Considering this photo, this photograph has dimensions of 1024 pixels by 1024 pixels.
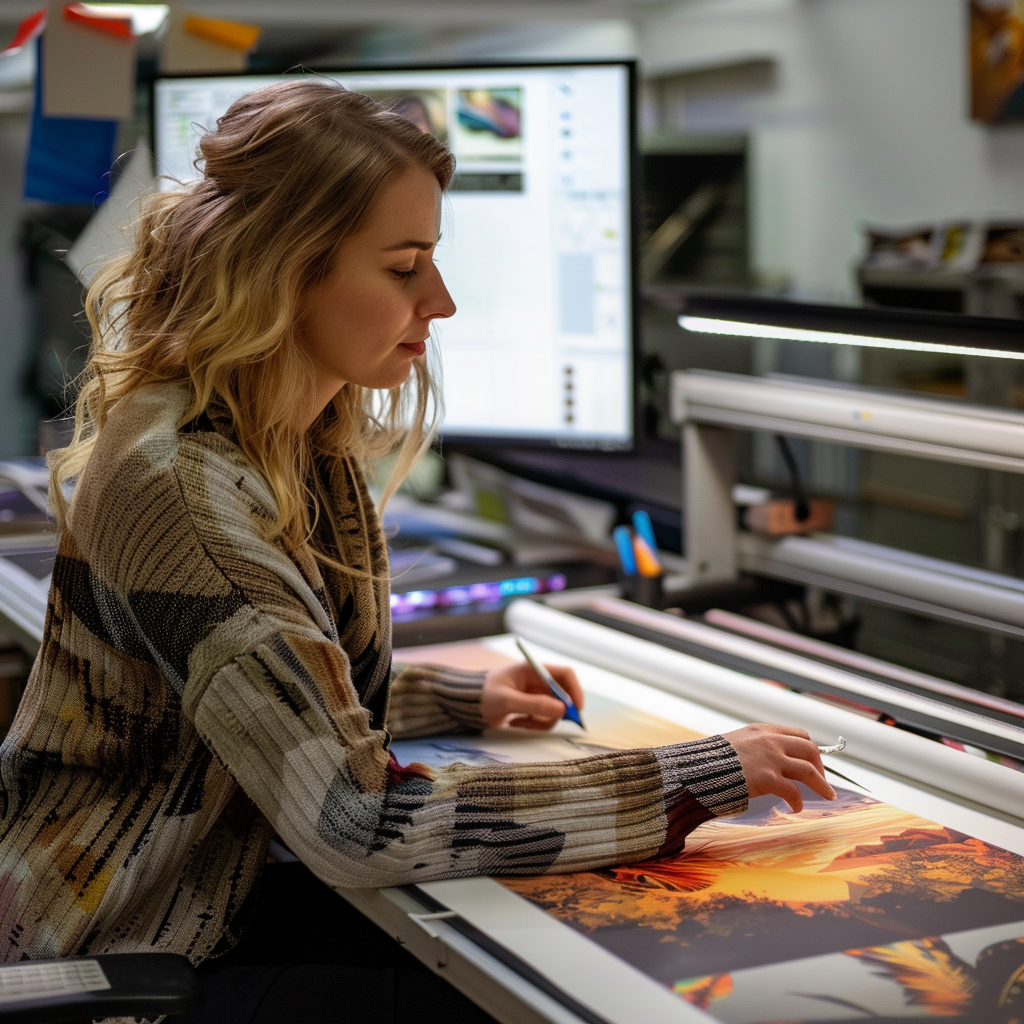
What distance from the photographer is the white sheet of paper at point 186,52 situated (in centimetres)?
194

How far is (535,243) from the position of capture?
162 centimetres

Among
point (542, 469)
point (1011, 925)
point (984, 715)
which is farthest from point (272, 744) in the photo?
point (542, 469)

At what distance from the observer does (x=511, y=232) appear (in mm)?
1634

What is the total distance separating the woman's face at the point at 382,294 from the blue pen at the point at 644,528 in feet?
2.00

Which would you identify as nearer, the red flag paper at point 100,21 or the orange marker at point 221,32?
the red flag paper at point 100,21

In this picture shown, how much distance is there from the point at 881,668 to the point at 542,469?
0.75 meters

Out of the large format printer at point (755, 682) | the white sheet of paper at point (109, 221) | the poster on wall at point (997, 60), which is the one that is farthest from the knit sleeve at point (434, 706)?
the poster on wall at point (997, 60)

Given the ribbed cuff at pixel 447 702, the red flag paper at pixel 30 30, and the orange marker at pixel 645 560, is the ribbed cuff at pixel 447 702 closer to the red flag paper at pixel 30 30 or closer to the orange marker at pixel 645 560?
the orange marker at pixel 645 560

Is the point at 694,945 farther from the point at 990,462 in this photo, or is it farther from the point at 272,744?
the point at 990,462

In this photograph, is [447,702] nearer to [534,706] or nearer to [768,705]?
[534,706]

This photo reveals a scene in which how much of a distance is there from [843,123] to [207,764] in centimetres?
350

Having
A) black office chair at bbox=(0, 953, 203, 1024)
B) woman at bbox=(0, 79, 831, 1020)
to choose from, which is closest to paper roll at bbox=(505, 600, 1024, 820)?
woman at bbox=(0, 79, 831, 1020)

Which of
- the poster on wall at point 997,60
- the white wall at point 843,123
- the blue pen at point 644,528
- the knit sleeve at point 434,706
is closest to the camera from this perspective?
the knit sleeve at point 434,706

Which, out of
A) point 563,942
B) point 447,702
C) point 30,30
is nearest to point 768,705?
point 447,702
